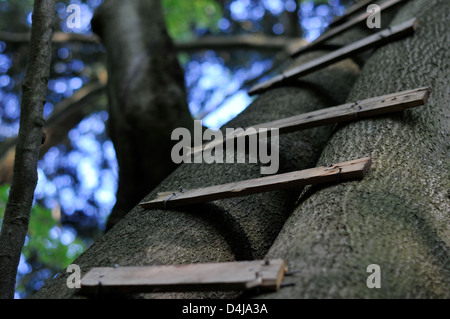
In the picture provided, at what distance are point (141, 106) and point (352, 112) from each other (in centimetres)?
187

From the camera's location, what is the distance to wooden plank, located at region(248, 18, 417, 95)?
337 cm

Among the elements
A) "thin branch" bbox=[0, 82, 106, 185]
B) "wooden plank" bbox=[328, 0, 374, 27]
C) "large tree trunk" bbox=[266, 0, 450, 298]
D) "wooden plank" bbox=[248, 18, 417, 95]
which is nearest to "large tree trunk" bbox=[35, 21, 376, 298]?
"large tree trunk" bbox=[266, 0, 450, 298]

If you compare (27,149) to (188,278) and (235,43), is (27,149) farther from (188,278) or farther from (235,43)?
(235,43)

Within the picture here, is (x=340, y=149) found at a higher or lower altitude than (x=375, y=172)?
higher

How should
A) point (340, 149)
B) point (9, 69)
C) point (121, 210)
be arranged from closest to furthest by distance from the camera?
point (340, 149) < point (121, 210) < point (9, 69)

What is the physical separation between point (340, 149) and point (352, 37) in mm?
2415

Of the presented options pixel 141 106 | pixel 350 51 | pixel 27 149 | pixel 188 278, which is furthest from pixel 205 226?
pixel 350 51

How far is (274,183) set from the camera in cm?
206

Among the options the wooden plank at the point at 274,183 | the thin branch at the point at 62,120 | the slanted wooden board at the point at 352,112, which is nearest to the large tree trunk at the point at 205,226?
the wooden plank at the point at 274,183

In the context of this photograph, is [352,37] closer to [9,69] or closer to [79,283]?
[79,283]

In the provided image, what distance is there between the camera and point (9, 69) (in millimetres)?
8555

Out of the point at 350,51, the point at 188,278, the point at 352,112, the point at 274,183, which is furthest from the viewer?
the point at 350,51
